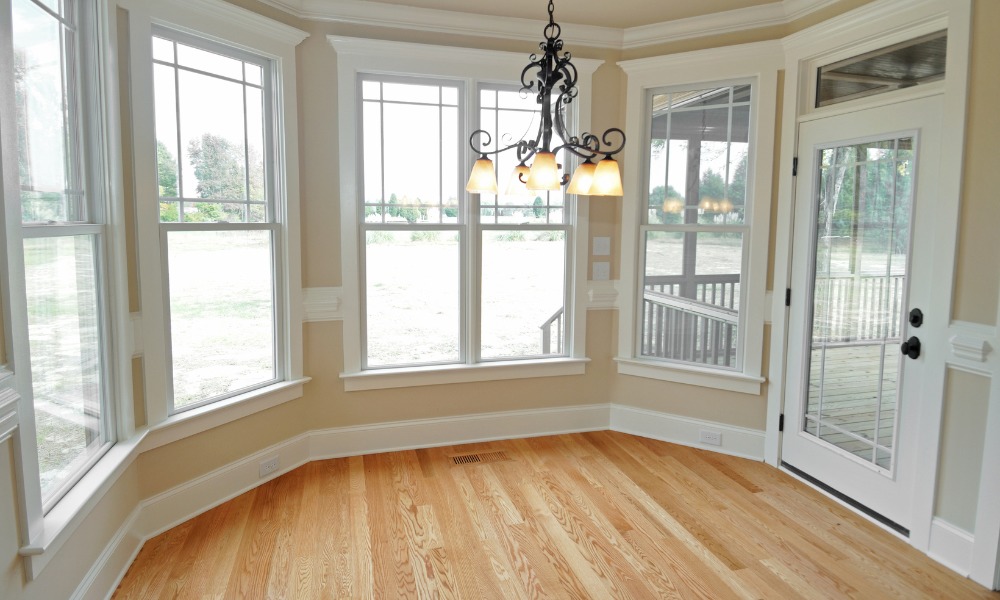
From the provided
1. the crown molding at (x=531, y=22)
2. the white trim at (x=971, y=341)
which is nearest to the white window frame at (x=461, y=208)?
the crown molding at (x=531, y=22)

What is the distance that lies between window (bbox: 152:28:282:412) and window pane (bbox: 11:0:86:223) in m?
0.50

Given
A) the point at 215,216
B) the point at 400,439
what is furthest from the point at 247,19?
the point at 400,439

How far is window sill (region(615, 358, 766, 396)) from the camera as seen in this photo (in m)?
3.75

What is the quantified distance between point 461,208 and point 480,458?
5.34 feet

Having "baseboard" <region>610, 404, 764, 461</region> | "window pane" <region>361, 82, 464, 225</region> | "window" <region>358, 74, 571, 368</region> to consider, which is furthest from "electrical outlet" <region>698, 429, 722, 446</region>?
"window pane" <region>361, 82, 464, 225</region>

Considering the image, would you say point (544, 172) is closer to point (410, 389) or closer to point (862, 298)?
point (862, 298)

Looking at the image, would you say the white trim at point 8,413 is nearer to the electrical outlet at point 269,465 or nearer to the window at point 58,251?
the window at point 58,251

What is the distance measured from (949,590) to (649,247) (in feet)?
7.85

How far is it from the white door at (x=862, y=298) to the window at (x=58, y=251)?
3548mm

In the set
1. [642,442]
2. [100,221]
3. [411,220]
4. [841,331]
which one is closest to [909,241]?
[841,331]

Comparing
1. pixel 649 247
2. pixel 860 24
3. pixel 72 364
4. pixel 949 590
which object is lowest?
pixel 949 590

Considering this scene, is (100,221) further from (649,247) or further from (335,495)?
(649,247)

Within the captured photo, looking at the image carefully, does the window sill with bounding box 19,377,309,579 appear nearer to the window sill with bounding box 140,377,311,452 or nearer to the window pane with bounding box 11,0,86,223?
the window sill with bounding box 140,377,311,452

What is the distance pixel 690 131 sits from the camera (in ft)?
12.6
